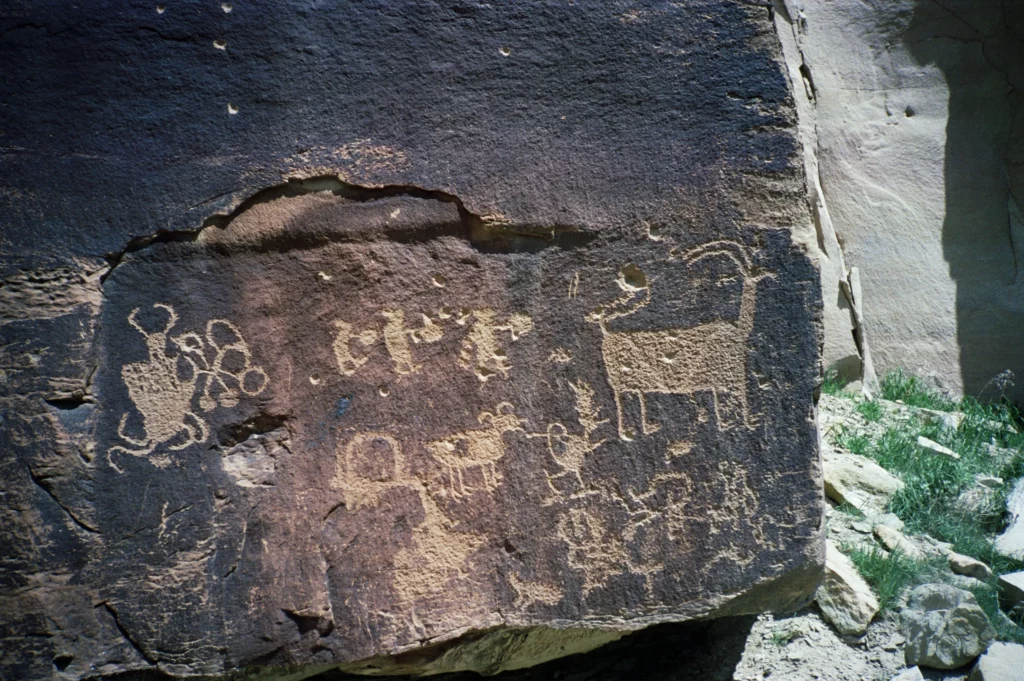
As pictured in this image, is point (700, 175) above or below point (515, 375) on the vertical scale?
above

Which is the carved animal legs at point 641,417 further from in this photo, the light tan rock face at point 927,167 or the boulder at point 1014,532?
the light tan rock face at point 927,167

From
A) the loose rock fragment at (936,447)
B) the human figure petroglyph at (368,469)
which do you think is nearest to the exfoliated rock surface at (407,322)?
the human figure petroglyph at (368,469)

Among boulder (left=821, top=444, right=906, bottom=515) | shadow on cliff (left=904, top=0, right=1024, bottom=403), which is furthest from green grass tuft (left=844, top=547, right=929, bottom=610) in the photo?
shadow on cliff (left=904, top=0, right=1024, bottom=403)

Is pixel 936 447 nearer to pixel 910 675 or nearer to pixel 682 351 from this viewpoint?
pixel 910 675

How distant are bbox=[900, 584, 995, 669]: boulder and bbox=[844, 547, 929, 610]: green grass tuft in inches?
3.0

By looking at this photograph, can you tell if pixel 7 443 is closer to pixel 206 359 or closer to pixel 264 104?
pixel 206 359

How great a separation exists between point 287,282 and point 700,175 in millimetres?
945

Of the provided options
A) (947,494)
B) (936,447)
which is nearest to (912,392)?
(936,447)

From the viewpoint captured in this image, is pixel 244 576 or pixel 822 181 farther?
pixel 822 181

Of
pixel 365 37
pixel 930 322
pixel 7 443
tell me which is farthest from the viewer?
pixel 930 322

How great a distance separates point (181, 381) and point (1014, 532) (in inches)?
92.6

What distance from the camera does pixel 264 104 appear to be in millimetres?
1797

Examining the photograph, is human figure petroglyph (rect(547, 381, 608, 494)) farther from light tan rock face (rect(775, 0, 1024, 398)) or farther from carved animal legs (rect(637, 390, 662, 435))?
light tan rock face (rect(775, 0, 1024, 398))

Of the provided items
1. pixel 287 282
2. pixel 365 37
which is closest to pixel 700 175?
pixel 365 37
